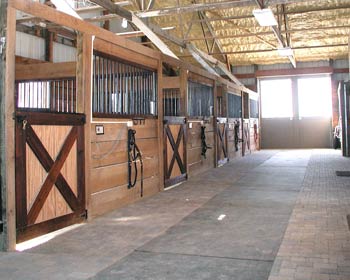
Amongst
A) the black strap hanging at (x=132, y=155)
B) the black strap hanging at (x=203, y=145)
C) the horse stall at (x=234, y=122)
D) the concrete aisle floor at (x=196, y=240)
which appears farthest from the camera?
the horse stall at (x=234, y=122)

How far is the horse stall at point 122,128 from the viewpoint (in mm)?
4195

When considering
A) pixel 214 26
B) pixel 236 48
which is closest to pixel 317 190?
pixel 214 26

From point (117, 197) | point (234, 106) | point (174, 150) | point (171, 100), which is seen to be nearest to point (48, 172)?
point (117, 197)

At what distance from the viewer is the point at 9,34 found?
291 centimetres

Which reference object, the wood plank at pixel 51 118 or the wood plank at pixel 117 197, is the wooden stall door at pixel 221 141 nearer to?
the wood plank at pixel 117 197

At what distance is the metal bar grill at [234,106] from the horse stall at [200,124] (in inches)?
71.4

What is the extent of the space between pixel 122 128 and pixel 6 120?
184cm

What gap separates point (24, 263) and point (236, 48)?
12.7 metres

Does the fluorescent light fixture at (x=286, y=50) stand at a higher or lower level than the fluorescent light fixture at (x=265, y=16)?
higher

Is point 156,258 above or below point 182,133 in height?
Answer: below

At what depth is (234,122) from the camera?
34.7 ft

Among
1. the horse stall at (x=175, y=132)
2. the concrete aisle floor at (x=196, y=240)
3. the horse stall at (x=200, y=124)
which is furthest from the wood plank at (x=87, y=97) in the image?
the horse stall at (x=200, y=124)

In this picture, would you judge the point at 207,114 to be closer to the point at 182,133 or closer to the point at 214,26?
the point at 182,133

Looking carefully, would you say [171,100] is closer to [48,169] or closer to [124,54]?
[124,54]
